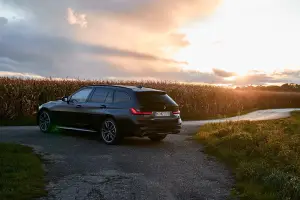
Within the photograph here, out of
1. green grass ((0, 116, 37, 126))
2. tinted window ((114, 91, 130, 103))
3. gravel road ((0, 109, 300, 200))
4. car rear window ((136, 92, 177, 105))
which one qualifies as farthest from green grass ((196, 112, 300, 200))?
green grass ((0, 116, 37, 126))

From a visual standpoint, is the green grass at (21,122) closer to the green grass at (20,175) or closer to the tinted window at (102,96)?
the tinted window at (102,96)

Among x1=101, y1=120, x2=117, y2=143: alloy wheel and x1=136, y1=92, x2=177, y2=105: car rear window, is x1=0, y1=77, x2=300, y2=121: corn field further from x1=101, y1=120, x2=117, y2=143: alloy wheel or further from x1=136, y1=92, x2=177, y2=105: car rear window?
x1=101, y1=120, x2=117, y2=143: alloy wheel

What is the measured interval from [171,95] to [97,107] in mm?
15780

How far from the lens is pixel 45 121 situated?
14430 mm

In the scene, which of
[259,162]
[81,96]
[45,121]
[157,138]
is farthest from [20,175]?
[45,121]

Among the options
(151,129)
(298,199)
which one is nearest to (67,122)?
(151,129)

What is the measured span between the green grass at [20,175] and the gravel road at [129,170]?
0.71 feet

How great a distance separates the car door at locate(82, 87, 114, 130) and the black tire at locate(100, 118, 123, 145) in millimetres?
230

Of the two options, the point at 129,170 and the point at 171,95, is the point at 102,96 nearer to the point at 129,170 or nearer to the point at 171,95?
the point at 129,170

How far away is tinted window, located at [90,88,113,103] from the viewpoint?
12237 millimetres

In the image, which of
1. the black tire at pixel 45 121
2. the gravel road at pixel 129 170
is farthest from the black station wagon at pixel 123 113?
the black tire at pixel 45 121

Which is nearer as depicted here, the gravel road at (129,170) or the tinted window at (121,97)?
the gravel road at (129,170)

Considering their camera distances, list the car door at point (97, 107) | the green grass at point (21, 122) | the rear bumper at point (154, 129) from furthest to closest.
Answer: the green grass at point (21, 122)
the car door at point (97, 107)
the rear bumper at point (154, 129)

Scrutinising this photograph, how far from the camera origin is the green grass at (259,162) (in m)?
6.69
